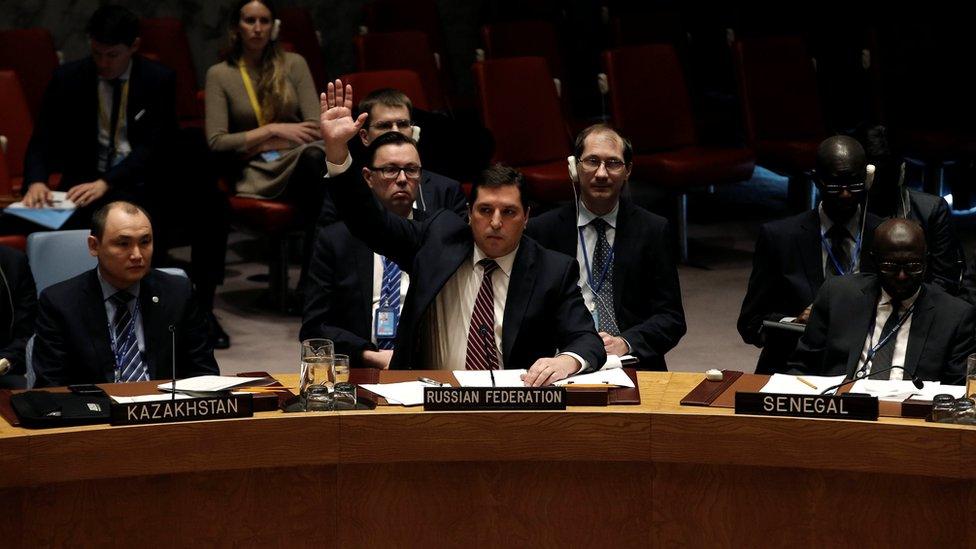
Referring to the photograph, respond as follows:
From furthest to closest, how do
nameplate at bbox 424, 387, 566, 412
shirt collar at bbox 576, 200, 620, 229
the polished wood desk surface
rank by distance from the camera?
shirt collar at bbox 576, 200, 620, 229 → nameplate at bbox 424, 387, 566, 412 → the polished wood desk surface

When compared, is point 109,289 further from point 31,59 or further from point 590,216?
point 31,59

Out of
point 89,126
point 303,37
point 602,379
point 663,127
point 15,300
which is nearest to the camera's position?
point 602,379

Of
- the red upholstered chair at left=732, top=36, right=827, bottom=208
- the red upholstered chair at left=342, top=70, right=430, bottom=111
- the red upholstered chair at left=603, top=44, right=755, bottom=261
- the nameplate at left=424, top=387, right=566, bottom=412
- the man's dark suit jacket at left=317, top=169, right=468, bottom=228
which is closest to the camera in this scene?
the nameplate at left=424, top=387, right=566, bottom=412

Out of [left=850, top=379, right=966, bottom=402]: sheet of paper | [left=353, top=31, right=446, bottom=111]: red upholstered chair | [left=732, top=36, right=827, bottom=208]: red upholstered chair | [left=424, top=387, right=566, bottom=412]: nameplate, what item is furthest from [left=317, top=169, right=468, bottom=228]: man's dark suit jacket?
[left=732, top=36, right=827, bottom=208]: red upholstered chair

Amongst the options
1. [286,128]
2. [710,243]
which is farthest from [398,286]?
[710,243]

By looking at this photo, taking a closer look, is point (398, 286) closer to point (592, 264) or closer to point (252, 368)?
point (592, 264)

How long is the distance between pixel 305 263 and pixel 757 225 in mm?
2991

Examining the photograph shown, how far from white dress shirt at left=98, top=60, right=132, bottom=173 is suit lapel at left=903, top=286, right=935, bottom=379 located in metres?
3.47

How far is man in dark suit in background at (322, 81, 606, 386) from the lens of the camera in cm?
360

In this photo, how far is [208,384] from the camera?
320 centimetres

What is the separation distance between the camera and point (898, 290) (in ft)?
11.8

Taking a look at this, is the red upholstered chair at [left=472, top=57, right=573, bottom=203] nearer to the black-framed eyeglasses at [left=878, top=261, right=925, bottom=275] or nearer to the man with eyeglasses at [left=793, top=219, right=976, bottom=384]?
the man with eyeglasses at [left=793, top=219, right=976, bottom=384]

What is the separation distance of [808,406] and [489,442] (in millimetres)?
682

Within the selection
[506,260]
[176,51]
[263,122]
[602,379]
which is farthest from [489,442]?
[176,51]
